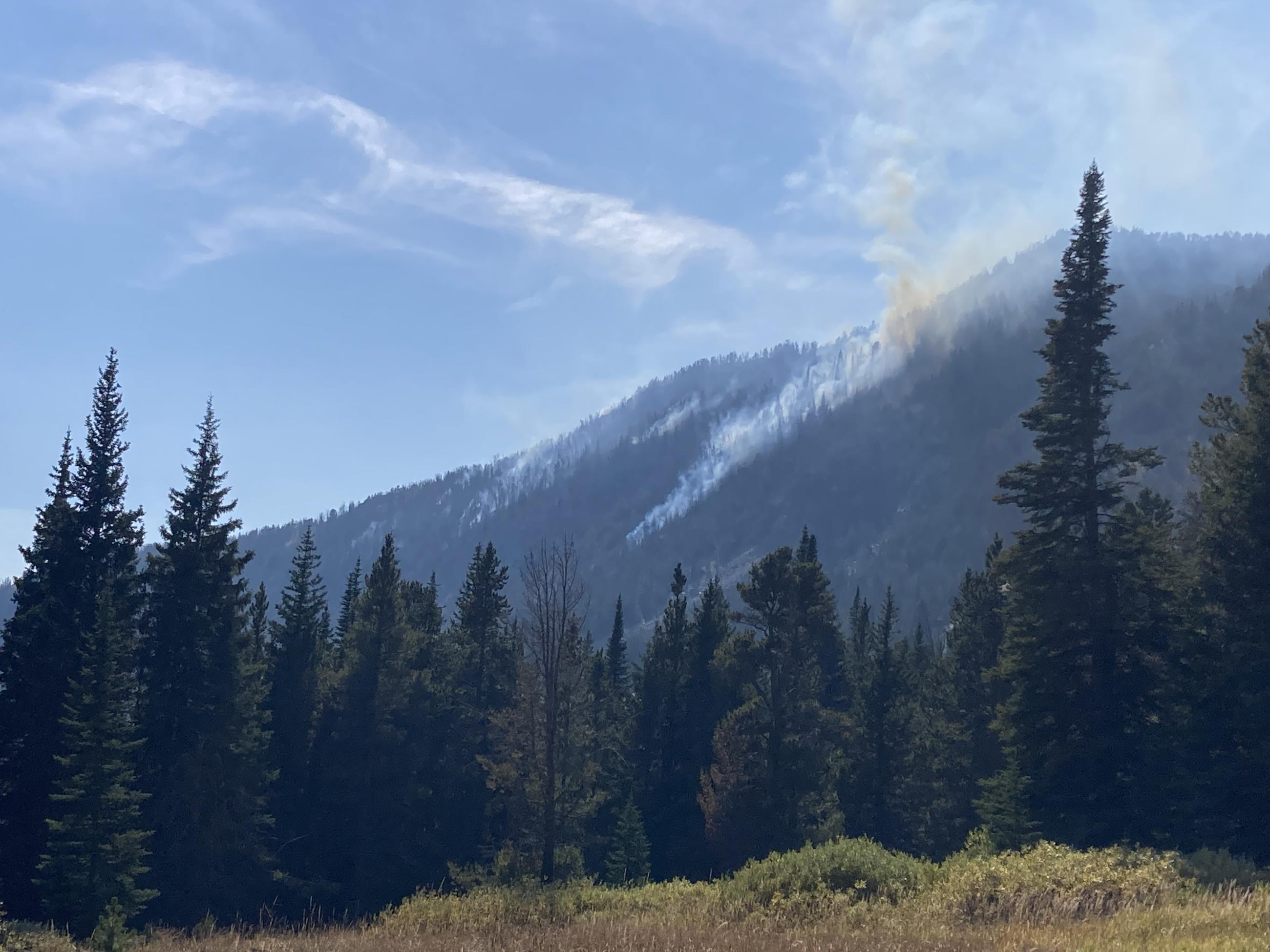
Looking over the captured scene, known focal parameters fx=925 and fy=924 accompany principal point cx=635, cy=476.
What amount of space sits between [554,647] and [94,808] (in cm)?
1633

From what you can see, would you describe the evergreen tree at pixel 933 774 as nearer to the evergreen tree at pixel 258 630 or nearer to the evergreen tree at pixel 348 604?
the evergreen tree at pixel 258 630

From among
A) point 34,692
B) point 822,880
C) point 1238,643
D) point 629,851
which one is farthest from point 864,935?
point 629,851

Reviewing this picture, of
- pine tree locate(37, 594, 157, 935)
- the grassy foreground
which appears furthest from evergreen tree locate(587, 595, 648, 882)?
the grassy foreground

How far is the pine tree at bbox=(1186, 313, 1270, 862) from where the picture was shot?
21.6 meters

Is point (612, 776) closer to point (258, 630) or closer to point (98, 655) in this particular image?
point (258, 630)

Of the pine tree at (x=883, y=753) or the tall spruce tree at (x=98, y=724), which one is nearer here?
the tall spruce tree at (x=98, y=724)

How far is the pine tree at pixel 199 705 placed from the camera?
107 feet

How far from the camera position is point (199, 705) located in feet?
110

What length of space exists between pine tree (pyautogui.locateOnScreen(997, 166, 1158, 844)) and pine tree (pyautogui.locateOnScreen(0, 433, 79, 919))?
27.2m

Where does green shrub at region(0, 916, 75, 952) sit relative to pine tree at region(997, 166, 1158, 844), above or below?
below

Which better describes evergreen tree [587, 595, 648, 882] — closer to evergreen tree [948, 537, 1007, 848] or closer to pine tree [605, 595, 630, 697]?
pine tree [605, 595, 630, 697]

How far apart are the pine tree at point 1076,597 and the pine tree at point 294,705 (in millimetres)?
32192

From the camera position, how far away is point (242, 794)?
35562mm

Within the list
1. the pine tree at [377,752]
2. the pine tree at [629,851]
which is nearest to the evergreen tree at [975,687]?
the pine tree at [629,851]
